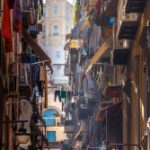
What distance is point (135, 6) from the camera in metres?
15.6

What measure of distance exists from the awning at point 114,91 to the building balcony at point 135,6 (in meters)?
6.80

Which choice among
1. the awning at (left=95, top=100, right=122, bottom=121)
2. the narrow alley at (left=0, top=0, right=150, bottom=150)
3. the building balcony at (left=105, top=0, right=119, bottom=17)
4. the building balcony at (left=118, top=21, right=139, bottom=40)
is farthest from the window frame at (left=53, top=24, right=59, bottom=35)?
the building balcony at (left=118, top=21, right=139, bottom=40)

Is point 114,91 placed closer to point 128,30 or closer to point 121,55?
point 121,55

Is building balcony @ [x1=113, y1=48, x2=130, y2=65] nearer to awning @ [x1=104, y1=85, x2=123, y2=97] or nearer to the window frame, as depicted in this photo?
awning @ [x1=104, y1=85, x2=123, y2=97]

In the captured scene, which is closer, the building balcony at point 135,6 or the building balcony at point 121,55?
Answer: the building balcony at point 135,6

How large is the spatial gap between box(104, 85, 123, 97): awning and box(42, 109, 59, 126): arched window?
142ft

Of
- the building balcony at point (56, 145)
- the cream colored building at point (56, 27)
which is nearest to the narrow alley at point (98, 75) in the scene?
the building balcony at point (56, 145)

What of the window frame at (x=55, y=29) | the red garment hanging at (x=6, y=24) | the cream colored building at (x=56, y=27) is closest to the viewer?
the red garment hanging at (x=6, y=24)

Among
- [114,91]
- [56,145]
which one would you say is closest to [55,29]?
[56,145]

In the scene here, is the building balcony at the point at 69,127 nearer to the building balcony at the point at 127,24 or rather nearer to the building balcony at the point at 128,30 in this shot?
the building balcony at the point at 128,30

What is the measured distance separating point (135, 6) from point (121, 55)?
505 cm

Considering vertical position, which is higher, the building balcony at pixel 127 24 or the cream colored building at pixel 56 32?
the cream colored building at pixel 56 32

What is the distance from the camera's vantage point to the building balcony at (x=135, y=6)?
49.8 ft

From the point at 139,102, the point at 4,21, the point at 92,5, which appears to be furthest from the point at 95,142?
the point at 4,21
